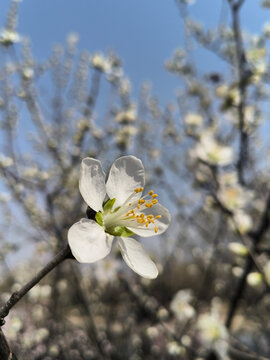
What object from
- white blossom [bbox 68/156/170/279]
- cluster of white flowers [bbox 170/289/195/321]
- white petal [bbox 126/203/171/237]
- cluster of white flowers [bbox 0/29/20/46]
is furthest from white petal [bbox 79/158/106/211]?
cluster of white flowers [bbox 0/29/20/46]

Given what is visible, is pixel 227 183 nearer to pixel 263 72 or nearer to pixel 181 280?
pixel 263 72

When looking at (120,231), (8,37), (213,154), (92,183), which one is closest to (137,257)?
(120,231)

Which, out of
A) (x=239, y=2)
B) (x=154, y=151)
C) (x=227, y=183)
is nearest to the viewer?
(x=239, y=2)

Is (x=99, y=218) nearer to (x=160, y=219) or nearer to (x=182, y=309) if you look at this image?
(x=160, y=219)

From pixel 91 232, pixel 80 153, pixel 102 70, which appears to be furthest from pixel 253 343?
pixel 91 232

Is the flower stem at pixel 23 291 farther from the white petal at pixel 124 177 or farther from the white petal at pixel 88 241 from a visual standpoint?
the white petal at pixel 124 177

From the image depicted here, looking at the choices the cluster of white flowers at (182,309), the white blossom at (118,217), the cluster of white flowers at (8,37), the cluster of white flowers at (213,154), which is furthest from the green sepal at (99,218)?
the cluster of white flowers at (8,37)

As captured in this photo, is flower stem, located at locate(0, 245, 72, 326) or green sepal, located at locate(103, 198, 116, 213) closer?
flower stem, located at locate(0, 245, 72, 326)

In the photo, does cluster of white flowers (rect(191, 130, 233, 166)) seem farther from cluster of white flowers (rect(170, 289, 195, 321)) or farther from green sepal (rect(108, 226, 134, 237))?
green sepal (rect(108, 226, 134, 237))
